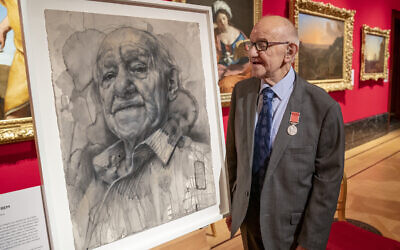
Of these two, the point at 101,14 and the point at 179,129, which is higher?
the point at 101,14

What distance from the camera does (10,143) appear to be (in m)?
2.13

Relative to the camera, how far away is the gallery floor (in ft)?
9.33

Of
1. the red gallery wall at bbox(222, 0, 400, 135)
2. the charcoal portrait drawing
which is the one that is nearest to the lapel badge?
the charcoal portrait drawing

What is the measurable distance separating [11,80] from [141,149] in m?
1.50

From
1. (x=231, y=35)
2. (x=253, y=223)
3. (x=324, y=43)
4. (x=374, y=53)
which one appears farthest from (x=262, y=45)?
(x=374, y=53)

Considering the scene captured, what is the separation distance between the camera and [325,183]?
1.46 meters

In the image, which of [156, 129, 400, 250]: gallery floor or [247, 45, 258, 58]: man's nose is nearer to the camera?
[247, 45, 258, 58]: man's nose

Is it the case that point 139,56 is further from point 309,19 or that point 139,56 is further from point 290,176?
point 309,19

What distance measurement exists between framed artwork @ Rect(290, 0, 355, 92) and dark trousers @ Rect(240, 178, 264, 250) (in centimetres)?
311

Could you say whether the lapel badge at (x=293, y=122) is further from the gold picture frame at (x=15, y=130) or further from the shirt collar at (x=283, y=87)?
the gold picture frame at (x=15, y=130)

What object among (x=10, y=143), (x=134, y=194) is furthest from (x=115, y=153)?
(x=10, y=143)

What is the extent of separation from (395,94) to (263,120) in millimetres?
10353

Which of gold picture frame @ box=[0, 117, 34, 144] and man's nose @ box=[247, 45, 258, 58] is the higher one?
man's nose @ box=[247, 45, 258, 58]

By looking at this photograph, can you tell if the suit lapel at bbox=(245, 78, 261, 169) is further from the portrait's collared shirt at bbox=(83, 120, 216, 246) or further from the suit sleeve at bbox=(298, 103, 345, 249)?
the suit sleeve at bbox=(298, 103, 345, 249)
